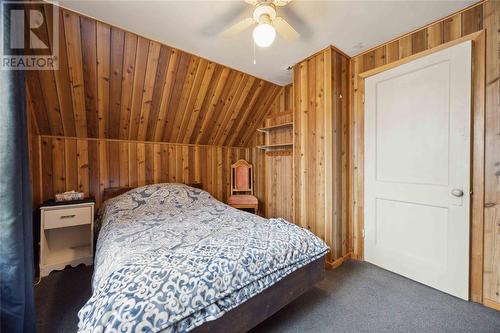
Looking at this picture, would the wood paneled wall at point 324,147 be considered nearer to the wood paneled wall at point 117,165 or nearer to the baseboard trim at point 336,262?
the baseboard trim at point 336,262

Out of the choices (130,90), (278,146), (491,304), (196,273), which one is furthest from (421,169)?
(130,90)

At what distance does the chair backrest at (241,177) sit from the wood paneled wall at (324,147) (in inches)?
58.1

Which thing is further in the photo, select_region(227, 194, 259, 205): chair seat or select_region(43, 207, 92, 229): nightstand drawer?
select_region(227, 194, 259, 205): chair seat

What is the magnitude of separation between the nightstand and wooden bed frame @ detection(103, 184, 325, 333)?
6.86 ft

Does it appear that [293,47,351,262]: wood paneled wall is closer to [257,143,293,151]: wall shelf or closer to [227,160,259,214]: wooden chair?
[257,143,293,151]: wall shelf

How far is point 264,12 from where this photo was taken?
1.48 meters

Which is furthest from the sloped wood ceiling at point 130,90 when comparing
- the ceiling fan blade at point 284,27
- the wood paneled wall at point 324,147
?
the ceiling fan blade at point 284,27

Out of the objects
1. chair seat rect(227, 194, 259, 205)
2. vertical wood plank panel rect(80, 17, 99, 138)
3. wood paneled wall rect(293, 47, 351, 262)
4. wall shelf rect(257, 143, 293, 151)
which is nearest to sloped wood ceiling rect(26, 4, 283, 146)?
vertical wood plank panel rect(80, 17, 99, 138)

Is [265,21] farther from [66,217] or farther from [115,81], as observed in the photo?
[66,217]

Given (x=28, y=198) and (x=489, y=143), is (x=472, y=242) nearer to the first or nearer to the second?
(x=489, y=143)

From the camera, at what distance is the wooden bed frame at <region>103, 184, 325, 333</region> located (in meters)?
1.15

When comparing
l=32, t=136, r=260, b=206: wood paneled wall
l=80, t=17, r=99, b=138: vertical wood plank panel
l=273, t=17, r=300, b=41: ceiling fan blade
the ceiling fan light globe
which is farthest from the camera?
l=32, t=136, r=260, b=206: wood paneled wall

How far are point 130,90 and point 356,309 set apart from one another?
3.27 meters

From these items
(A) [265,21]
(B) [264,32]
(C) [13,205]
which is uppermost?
(A) [265,21]
